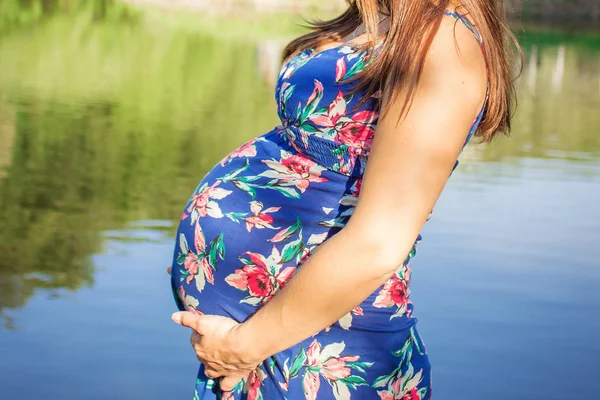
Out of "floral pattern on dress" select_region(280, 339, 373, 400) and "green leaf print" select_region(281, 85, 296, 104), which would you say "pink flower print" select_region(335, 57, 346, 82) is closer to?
"green leaf print" select_region(281, 85, 296, 104)

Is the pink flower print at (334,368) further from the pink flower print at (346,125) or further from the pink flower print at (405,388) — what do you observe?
the pink flower print at (346,125)

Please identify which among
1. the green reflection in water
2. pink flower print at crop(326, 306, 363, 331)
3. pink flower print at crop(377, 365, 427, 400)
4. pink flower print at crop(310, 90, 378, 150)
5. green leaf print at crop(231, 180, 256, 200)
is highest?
pink flower print at crop(310, 90, 378, 150)

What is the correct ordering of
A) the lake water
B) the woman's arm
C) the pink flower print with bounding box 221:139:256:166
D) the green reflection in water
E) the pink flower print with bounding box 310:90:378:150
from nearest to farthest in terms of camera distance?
the woman's arm
the pink flower print with bounding box 310:90:378:150
the pink flower print with bounding box 221:139:256:166
the lake water
the green reflection in water

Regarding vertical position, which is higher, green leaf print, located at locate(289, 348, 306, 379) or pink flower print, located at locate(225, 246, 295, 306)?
pink flower print, located at locate(225, 246, 295, 306)

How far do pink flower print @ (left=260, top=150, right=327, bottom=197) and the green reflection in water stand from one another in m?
2.82

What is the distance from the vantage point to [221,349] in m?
1.33

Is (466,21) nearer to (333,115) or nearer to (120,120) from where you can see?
(333,115)

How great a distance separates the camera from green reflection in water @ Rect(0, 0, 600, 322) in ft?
16.9

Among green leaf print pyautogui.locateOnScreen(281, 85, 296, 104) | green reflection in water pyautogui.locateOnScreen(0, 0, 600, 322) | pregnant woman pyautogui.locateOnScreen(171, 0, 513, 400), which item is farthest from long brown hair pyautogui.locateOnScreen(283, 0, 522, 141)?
green reflection in water pyautogui.locateOnScreen(0, 0, 600, 322)

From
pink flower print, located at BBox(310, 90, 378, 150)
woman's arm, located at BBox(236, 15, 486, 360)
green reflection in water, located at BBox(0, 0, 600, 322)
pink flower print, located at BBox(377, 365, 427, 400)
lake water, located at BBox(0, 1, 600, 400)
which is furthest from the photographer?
green reflection in water, located at BBox(0, 0, 600, 322)

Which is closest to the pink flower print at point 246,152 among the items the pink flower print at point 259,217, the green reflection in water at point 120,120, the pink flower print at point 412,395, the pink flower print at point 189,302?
the pink flower print at point 259,217

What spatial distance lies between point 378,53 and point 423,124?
0.52 feet

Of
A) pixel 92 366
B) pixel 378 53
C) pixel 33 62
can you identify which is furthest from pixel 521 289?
pixel 33 62

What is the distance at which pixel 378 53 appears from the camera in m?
1.25
